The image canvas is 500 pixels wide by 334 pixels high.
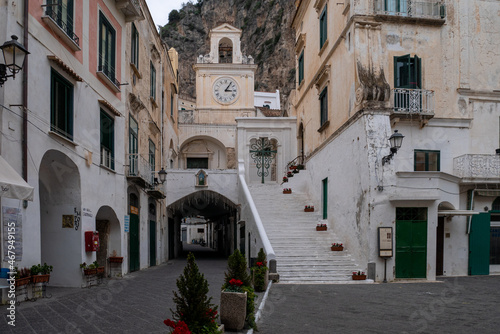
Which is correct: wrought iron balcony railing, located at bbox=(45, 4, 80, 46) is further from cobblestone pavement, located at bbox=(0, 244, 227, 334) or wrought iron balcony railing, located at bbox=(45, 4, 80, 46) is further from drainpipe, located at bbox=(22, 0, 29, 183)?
cobblestone pavement, located at bbox=(0, 244, 227, 334)

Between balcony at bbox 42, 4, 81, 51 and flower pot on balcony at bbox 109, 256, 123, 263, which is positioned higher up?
balcony at bbox 42, 4, 81, 51

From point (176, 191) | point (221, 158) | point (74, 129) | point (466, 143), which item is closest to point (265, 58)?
point (221, 158)

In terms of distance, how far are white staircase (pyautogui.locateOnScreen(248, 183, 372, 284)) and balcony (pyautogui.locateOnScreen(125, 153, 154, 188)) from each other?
4.88 metres

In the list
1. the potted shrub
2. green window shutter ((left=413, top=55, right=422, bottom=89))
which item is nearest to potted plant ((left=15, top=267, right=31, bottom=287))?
the potted shrub

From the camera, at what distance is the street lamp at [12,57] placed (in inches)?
334

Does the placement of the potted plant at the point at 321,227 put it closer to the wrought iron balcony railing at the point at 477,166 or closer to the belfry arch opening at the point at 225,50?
the wrought iron balcony railing at the point at 477,166

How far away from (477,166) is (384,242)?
514cm

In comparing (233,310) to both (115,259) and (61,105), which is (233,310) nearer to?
(61,105)

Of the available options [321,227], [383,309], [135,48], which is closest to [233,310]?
[383,309]

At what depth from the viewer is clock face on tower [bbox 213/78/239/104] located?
124 feet

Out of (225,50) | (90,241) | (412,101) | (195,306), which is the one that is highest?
(225,50)

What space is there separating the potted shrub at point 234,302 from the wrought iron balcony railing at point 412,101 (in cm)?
1011

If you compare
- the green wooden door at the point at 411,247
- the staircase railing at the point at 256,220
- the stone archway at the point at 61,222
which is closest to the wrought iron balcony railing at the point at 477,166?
the green wooden door at the point at 411,247

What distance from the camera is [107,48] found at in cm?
1504
